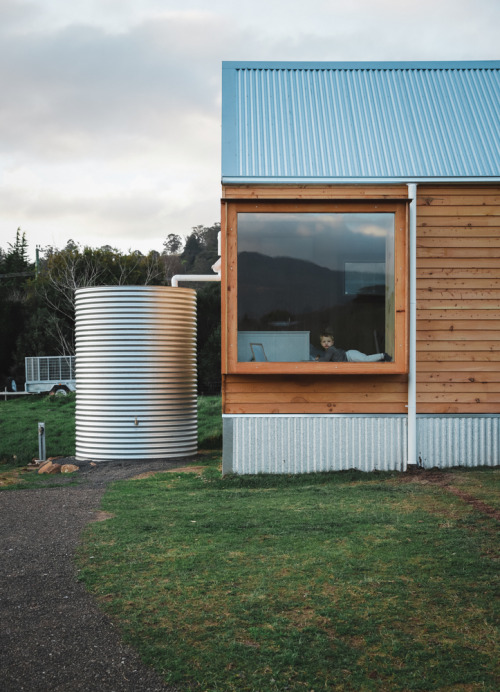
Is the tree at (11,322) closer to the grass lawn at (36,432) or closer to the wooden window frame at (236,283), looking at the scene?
the grass lawn at (36,432)

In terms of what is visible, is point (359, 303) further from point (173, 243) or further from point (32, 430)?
point (173, 243)

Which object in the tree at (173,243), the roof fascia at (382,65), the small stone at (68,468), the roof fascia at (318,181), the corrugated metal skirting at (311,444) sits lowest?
the small stone at (68,468)

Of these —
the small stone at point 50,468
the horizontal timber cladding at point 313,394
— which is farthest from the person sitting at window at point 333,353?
the small stone at point 50,468

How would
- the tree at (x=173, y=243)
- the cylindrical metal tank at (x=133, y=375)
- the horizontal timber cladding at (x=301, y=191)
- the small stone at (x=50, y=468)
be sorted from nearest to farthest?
the horizontal timber cladding at (x=301, y=191) < the small stone at (x=50, y=468) < the cylindrical metal tank at (x=133, y=375) < the tree at (x=173, y=243)

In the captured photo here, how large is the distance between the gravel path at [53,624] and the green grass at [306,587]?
120mm

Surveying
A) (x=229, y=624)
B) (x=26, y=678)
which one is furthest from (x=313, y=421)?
(x=26, y=678)

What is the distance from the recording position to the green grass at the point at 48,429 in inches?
474

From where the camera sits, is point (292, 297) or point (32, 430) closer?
point (292, 297)

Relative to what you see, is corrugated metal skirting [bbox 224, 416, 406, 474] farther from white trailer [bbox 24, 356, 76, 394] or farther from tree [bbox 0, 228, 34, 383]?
tree [bbox 0, 228, 34, 383]

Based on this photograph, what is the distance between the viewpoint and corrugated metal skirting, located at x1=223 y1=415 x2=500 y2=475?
Answer: 8.50m

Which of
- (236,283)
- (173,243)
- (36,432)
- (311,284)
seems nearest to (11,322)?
(36,432)

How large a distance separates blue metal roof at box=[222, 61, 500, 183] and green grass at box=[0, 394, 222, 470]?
5.73 m

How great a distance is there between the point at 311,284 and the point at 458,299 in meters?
1.81

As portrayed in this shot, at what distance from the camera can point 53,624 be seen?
3.72 m
